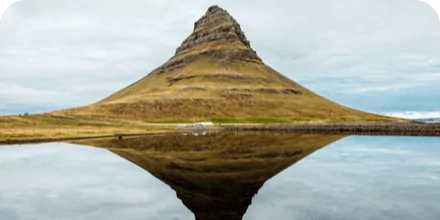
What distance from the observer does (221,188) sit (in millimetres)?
25781

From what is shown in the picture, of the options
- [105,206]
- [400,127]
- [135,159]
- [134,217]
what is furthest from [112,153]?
[400,127]

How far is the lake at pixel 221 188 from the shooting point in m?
20.1

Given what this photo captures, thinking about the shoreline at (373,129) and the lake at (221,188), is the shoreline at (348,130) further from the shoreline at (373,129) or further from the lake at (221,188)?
the lake at (221,188)

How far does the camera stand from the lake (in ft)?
65.8

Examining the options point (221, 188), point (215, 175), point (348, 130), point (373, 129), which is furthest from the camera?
point (348, 130)

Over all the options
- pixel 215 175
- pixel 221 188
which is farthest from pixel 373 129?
pixel 221 188

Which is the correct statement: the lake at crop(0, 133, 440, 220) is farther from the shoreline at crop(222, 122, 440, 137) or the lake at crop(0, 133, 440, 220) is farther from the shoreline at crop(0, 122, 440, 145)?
the shoreline at crop(222, 122, 440, 137)

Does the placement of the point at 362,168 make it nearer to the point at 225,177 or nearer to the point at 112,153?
the point at 225,177

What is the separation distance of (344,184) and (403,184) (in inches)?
165

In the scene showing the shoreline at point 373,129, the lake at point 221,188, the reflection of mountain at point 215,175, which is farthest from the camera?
the shoreline at point 373,129

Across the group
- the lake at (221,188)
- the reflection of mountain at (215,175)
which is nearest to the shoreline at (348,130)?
the reflection of mountain at (215,175)

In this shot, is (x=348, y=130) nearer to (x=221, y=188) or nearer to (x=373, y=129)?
(x=373, y=129)

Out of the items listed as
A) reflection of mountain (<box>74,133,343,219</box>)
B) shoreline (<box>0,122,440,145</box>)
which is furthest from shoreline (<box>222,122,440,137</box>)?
reflection of mountain (<box>74,133,343,219</box>)

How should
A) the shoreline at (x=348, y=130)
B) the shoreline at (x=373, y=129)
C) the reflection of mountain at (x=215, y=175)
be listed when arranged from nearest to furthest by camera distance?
the reflection of mountain at (x=215, y=175)
the shoreline at (x=348, y=130)
the shoreline at (x=373, y=129)
